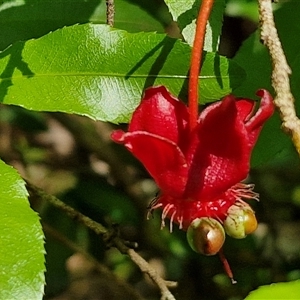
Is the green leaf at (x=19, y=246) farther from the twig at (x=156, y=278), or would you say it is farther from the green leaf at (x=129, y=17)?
the green leaf at (x=129, y=17)

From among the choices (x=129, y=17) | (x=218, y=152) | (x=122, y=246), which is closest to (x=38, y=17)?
(x=129, y=17)

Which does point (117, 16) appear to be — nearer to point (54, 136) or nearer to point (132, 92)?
point (132, 92)

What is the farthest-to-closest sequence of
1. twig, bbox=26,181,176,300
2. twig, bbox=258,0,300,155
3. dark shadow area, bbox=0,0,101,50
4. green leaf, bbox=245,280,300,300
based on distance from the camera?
dark shadow area, bbox=0,0,101,50 < twig, bbox=26,181,176,300 < twig, bbox=258,0,300,155 < green leaf, bbox=245,280,300,300

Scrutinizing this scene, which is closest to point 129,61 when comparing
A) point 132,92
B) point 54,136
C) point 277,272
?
point 132,92

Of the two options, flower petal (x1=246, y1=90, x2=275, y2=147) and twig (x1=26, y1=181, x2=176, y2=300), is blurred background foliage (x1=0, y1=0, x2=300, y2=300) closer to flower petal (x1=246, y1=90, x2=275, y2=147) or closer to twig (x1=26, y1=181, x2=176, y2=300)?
twig (x1=26, y1=181, x2=176, y2=300)

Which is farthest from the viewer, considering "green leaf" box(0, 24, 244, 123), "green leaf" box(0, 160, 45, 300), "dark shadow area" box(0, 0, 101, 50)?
"dark shadow area" box(0, 0, 101, 50)

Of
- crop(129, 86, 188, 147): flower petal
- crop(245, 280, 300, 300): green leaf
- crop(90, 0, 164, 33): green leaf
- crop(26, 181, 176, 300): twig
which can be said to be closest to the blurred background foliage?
crop(90, 0, 164, 33): green leaf

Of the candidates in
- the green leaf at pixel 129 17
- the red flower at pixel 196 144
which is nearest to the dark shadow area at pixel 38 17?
the green leaf at pixel 129 17
